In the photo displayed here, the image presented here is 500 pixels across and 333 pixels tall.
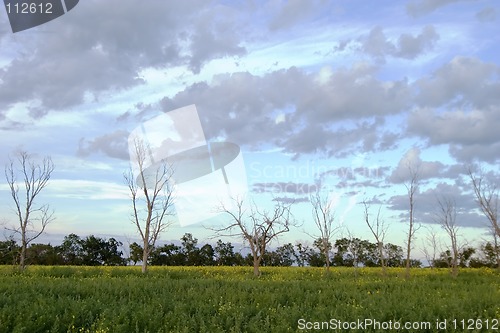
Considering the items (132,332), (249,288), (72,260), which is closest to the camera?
(132,332)

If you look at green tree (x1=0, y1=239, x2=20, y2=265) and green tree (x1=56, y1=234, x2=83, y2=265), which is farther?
green tree (x1=56, y1=234, x2=83, y2=265)

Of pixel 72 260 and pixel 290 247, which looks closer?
pixel 72 260

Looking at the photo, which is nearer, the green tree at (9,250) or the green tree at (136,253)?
the green tree at (9,250)

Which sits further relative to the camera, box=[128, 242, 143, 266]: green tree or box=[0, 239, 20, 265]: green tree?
box=[128, 242, 143, 266]: green tree

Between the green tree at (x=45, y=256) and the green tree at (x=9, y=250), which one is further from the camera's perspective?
the green tree at (x=45, y=256)

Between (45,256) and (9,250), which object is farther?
(45,256)

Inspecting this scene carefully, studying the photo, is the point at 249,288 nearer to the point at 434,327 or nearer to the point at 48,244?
the point at 434,327

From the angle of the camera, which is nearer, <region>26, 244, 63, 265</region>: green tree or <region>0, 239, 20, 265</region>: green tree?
<region>0, 239, 20, 265</region>: green tree

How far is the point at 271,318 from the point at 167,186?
19448 mm

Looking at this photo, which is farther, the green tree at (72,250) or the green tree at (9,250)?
the green tree at (72,250)

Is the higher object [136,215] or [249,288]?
[136,215]

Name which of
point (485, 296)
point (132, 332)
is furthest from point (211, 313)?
point (485, 296)

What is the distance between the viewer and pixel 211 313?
427 inches

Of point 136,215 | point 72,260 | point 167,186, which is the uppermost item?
point 167,186
